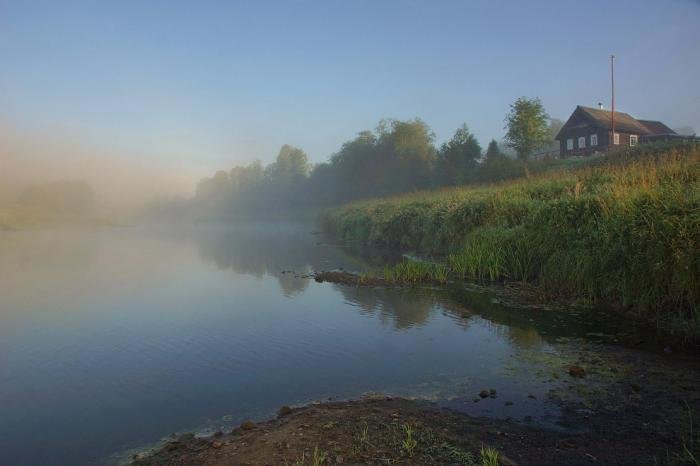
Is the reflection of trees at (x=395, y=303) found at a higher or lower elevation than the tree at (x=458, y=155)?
lower

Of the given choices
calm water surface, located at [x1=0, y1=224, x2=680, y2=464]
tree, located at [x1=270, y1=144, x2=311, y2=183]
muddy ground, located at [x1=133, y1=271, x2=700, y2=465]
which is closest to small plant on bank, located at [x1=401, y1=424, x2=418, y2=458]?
muddy ground, located at [x1=133, y1=271, x2=700, y2=465]

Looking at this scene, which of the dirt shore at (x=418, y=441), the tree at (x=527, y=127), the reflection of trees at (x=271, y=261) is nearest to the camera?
the dirt shore at (x=418, y=441)

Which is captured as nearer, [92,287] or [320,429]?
[320,429]

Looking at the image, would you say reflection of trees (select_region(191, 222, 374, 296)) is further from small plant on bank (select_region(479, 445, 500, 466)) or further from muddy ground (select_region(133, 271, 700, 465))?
small plant on bank (select_region(479, 445, 500, 466))

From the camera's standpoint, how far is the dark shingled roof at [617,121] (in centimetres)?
4622

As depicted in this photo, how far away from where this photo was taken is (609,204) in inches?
377

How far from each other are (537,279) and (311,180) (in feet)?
233

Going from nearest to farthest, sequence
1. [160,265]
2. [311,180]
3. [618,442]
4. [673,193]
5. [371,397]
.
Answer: [618,442] < [371,397] < [673,193] < [160,265] < [311,180]

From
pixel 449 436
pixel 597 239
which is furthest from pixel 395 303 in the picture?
pixel 449 436

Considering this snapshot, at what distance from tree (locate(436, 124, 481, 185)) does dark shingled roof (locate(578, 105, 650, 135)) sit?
1261 centimetres

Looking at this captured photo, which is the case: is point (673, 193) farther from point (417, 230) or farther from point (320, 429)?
point (417, 230)

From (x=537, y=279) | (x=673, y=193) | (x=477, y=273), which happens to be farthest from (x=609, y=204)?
(x=477, y=273)

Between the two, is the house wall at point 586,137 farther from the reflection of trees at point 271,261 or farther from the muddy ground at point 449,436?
the muddy ground at point 449,436

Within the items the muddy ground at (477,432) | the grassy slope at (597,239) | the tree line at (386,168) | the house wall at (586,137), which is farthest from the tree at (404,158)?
the muddy ground at (477,432)
